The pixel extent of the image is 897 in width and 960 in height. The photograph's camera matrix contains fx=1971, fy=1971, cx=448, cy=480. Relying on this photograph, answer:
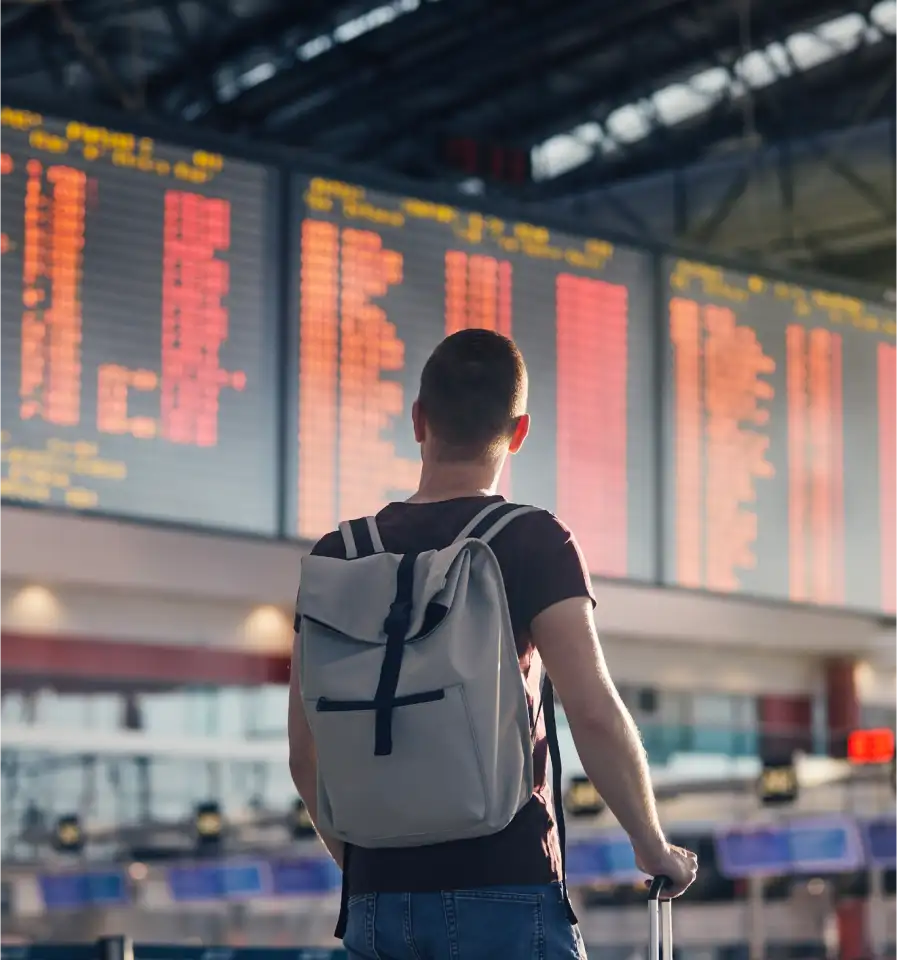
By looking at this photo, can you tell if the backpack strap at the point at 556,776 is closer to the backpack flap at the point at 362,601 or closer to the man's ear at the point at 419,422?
the backpack flap at the point at 362,601

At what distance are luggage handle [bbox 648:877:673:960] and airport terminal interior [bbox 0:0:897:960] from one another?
202 centimetres

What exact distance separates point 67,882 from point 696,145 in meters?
9.62

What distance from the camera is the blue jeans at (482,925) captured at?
2.03 meters

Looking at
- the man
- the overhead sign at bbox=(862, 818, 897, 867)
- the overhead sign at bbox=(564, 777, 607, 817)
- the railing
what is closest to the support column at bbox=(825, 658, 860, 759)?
the overhead sign at bbox=(862, 818, 897, 867)

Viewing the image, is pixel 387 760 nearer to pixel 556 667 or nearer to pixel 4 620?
pixel 556 667

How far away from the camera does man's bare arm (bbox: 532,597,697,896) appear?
2070 mm

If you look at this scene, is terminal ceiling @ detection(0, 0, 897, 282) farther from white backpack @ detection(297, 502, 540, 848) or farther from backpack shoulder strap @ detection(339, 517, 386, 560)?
white backpack @ detection(297, 502, 540, 848)

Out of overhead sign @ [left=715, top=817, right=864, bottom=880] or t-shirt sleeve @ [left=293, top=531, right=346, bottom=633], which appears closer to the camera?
t-shirt sleeve @ [left=293, top=531, right=346, bottom=633]

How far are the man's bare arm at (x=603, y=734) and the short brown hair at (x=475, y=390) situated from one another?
9.4 inches

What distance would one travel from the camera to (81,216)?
625 cm

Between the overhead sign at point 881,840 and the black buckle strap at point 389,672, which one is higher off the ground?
the black buckle strap at point 389,672

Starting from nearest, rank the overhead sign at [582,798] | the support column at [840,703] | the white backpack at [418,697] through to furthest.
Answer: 1. the white backpack at [418,697]
2. the support column at [840,703]
3. the overhead sign at [582,798]

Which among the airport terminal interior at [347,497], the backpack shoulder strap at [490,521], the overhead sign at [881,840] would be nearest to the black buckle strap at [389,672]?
the backpack shoulder strap at [490,521]

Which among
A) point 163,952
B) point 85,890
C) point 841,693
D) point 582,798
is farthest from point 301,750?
point 85,890
